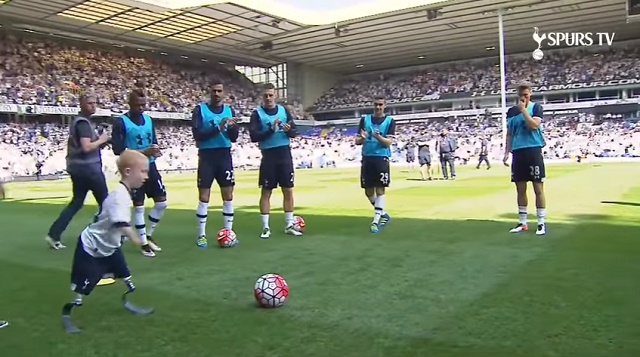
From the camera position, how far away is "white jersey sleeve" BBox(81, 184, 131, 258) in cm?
438

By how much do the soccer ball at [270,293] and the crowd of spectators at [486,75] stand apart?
6198 cm

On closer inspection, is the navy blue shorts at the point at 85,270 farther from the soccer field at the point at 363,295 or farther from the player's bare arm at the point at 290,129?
the player's bare arm at the point at 290,129

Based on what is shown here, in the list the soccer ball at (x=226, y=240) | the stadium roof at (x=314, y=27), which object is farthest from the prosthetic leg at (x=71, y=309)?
the stadium roof at (x=314, y=27)

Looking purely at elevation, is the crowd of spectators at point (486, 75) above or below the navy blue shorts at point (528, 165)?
above

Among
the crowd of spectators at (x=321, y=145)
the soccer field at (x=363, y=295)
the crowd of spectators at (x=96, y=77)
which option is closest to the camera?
the soccer field at (x=363, y=295)

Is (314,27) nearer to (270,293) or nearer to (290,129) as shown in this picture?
(290,129)

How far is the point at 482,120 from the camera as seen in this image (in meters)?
64.2

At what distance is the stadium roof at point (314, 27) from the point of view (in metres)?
47.9

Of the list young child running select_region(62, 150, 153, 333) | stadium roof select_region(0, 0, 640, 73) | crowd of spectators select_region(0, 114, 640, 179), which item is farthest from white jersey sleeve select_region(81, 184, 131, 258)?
stadium roof select_region(0, 0, 640, 73)

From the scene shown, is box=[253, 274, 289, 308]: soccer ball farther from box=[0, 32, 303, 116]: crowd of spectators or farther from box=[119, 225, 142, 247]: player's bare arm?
box=[0, 32, 303, 116]: crowd of spectators

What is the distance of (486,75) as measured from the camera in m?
68.4

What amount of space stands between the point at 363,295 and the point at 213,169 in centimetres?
367

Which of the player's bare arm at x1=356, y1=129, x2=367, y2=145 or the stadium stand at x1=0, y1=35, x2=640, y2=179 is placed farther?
the stadium stand at x1=0, y1=35, x2=640, y2=179

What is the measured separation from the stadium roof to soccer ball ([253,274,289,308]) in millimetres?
42828
